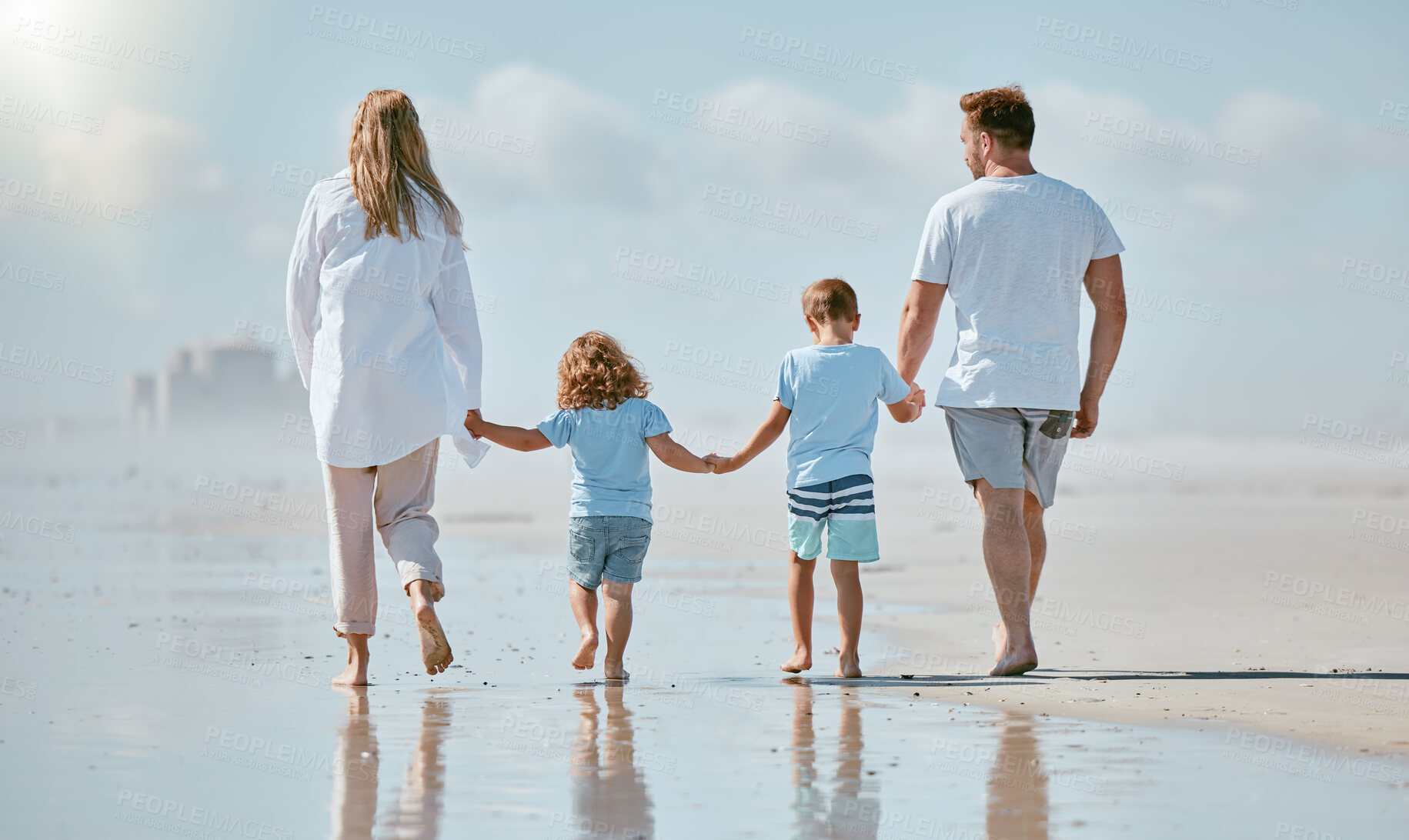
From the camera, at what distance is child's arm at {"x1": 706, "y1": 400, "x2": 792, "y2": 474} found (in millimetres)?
5094

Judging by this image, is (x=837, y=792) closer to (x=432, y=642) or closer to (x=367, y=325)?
(x=432, y=642)

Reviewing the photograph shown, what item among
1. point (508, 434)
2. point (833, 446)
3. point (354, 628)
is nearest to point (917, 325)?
point (833, 446)

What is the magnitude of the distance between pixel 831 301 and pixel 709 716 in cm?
182

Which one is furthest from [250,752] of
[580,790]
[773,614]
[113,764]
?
[773,614]

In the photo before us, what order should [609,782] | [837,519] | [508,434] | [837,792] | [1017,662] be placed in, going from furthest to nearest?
[508,434], [837,519], [1017,662], [609,782], [837,792]

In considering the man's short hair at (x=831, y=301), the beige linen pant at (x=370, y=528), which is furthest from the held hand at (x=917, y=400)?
the beige linen pant at (x=370, y=528)

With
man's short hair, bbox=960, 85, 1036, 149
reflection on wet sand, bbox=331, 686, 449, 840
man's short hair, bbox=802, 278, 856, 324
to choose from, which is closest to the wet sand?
reflection on wet sand, bbox=331, 686, 449, 840

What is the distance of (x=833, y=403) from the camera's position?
4.95 meters

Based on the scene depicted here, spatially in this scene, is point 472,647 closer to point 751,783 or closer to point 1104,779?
point 751,783

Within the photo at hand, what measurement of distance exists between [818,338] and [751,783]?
2410 mm

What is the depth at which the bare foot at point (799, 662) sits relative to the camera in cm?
483

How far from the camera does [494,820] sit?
9.16ft

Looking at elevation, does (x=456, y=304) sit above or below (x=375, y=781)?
above

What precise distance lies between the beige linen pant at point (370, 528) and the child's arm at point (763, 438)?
113 centimetres
